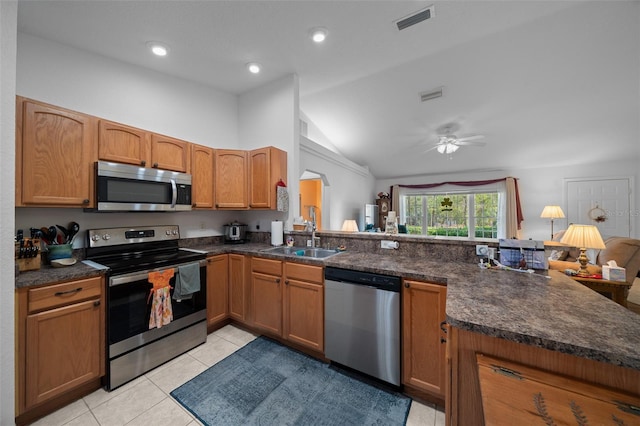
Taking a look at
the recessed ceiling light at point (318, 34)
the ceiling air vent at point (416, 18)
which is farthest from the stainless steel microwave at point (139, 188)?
the ceiling air vent at point (416, 18)

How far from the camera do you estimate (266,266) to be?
234 cm

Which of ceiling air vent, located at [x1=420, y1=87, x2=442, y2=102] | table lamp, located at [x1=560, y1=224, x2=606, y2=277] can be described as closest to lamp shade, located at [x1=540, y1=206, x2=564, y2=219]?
ceiling air vent, located at [x1=420, y1=87, x2=442, y2=102]

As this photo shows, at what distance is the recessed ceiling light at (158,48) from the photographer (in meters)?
2.25

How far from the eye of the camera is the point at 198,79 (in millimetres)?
2918

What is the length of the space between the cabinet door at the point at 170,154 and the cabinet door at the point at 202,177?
0.24 ft

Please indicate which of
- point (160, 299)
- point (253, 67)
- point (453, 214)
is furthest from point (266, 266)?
point (453, 214)

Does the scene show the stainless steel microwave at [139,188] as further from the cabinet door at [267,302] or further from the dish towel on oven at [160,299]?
the cabinet door at [267,302]

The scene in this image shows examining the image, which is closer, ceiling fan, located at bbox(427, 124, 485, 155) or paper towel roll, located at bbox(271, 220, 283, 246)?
paper towel roll, located at bbox(271, 220, 283, 246)

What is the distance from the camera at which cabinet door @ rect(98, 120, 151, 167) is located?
197 cm

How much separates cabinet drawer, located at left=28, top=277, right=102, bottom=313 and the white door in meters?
7.78

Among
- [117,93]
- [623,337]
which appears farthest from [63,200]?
[623,337]

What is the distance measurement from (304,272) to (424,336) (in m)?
1.04

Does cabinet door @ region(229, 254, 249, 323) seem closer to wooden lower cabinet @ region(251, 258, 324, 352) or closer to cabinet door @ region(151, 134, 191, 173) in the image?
wooden lower cabinet @ region(251, 258, 324, 352)

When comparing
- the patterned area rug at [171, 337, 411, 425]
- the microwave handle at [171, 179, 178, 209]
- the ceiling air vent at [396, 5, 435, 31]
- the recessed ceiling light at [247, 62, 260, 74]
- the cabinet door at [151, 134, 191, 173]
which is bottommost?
the patterned area rug at [171, 337, 411, 425]
